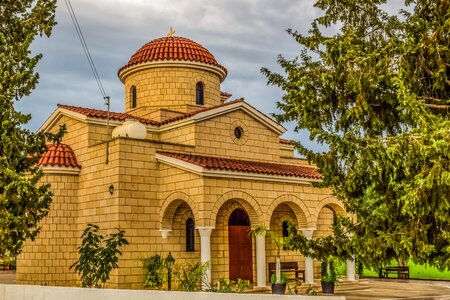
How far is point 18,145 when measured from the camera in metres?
12.3

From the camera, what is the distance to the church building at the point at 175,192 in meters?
17.9

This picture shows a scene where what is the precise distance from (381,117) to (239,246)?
429 inches

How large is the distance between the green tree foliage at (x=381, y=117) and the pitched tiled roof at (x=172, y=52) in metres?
13.4

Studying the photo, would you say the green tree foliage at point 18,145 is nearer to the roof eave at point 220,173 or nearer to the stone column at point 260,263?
the roof eave at point 220,173

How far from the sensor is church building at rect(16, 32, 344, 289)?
1792 cm

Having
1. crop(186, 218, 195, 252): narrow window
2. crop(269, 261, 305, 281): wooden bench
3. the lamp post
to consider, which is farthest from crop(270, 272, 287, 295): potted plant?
crop(186, 218, 195, 252): narrow window

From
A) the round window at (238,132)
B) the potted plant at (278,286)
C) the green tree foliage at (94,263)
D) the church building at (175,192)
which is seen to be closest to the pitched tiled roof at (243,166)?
the church building at (175,192)

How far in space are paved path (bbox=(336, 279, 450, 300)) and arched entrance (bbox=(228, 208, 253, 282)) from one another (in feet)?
11.2

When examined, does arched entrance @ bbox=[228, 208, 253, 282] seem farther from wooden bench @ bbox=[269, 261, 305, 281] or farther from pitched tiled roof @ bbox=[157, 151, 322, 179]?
pitched tiled roof @ bbox=[157, 151, 322, 179]

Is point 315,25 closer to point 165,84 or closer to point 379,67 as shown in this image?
point 379,67

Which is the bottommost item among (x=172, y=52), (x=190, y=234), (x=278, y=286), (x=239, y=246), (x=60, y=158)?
(x=278, y=286)

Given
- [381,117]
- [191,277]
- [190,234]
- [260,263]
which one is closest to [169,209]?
[190,234]

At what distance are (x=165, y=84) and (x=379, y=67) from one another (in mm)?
15092

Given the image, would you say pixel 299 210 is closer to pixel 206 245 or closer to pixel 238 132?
pixel 238 132
